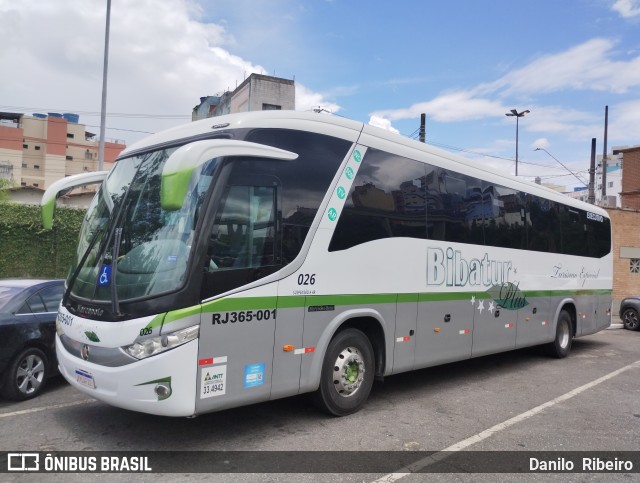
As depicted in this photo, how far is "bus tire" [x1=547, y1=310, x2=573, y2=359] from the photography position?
36.6 ft

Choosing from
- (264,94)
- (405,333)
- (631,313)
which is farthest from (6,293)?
(264,94)

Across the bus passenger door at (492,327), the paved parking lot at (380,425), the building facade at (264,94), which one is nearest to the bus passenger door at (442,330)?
the bus passenger door at (492,327)

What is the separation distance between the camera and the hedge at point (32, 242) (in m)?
16.7

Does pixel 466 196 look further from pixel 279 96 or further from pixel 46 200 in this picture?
pixel 279 96

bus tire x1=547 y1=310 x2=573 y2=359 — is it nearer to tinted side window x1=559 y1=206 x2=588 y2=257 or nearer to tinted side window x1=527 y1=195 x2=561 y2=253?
tinted side window x1=559 y1=206 x2=588 y2=257

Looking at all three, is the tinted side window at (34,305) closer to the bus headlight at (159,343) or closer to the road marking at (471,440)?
the bus headlight at (159,343)

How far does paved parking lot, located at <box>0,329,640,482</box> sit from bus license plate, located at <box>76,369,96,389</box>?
621 mm

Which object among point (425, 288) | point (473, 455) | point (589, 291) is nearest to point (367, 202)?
point (425, 288)

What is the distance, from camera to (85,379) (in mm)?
5055

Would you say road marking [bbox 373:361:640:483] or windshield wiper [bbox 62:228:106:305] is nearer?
road marking [bbox 373:361:640:483]

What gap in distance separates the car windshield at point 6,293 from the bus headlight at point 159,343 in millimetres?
3181

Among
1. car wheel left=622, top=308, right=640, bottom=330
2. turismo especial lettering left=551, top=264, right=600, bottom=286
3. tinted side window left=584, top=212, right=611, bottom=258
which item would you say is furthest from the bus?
car wheel left=622, top=308, right=640, bottom=330

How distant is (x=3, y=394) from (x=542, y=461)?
639 cm

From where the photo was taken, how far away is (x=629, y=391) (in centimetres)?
826
